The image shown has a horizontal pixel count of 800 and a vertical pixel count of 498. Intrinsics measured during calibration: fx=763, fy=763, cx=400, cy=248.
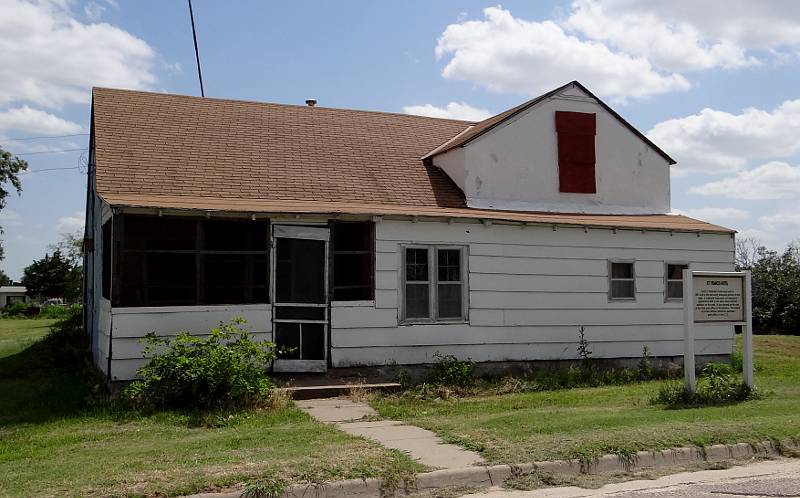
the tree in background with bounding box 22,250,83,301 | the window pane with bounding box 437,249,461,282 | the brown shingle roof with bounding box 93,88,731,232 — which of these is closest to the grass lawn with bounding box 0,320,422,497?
the brown shingle roof with bounding box 93,88,731,232

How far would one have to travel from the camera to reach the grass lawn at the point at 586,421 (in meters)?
7.99

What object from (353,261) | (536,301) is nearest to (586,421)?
(536,301)

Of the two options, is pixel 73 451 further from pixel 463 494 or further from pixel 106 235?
pixel 106 235

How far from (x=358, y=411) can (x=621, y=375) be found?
19.9 feet

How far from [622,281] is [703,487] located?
880 cm

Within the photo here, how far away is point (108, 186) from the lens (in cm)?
1277

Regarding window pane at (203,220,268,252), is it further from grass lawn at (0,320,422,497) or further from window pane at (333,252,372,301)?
grass lawn at (0,320,422,497)

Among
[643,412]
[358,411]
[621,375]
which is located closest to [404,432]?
[358,411]

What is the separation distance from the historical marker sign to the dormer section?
17.1 ft

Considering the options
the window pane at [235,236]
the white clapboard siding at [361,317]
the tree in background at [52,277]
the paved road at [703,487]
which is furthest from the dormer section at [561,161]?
the tree in background at [52,277]

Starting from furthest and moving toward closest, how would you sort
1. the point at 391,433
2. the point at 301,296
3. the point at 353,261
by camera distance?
1. the point at 353,261
2. the point at 301,296
3. the point at 391,433

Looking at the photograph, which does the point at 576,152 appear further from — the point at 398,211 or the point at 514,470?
the point at 514,470

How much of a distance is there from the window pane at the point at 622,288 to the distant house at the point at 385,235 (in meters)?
0.06

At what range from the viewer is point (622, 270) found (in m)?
15.5
